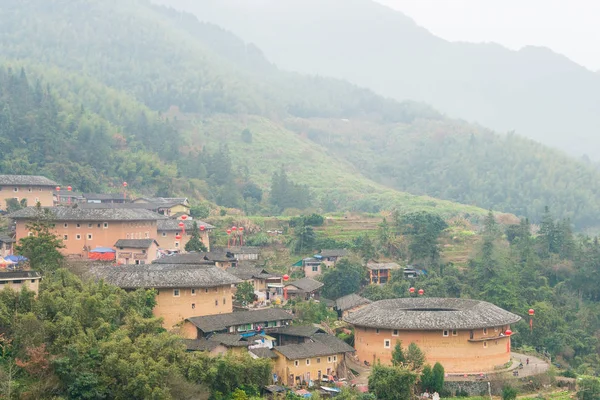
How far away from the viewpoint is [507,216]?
211 feet

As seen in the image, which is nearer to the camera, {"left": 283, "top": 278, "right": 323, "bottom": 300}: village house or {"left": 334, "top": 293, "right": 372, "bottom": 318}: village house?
{"left": 334, "top": 293, "right": 372, "bottom": 318}: village house

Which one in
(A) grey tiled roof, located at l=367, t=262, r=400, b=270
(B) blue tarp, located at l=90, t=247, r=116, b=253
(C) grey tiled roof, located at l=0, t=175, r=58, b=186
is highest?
(C) grey tiled roof, located at l=0, t=175, r=58, b=186

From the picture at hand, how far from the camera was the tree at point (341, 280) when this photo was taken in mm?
42781

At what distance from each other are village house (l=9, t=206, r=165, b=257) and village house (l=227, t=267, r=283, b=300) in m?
5.86

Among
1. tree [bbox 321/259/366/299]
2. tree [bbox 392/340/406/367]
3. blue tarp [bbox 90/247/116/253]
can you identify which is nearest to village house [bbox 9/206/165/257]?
blue tarp [bbox 90/247/116/253]

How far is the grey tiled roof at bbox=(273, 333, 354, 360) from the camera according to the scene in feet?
93.2

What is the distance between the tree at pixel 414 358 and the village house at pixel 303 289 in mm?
10338

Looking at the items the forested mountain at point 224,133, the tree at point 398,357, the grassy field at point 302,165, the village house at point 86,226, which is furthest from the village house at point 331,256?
the grassy field at point 302,165

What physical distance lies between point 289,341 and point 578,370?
13.2m

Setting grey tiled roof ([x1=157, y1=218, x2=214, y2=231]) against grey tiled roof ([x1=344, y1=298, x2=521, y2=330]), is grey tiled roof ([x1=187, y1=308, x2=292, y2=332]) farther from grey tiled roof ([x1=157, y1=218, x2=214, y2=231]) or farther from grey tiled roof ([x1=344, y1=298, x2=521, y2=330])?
grey tiled roof ([x1=157, y1=218, x2=214, y2=231])

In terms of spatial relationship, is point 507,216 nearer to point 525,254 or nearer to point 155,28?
point 525,254

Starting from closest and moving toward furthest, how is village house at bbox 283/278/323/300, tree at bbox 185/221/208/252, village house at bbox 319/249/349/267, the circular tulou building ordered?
the circular tulou building, village house at bbox 283/278/323/300, tree at bbox 185/221/208/252, village house at bbox 319/249/349/267

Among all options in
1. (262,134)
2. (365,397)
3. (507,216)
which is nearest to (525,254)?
(507,216)

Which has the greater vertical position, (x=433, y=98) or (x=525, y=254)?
(x=433, y=98)
